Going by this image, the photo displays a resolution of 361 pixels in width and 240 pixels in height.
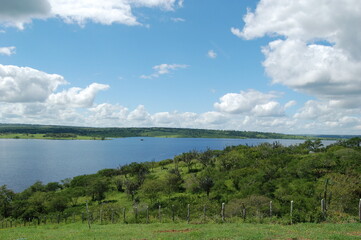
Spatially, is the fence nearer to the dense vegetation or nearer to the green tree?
the dense vegetation

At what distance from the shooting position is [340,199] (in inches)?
1677

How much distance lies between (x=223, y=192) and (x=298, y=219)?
5963 cm

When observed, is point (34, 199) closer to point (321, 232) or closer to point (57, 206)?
point (57, 206)

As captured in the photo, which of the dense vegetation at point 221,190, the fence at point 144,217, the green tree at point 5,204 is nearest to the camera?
the fence at point 144,217

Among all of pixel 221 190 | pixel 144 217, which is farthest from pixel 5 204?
pixel 221 190

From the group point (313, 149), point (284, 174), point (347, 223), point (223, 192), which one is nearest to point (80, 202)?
point (223, 192)

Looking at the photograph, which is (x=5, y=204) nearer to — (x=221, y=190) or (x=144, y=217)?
(x=144, y=217)

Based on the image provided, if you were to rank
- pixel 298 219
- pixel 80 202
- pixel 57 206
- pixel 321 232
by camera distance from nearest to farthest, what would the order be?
pixel 321 232
pixel 298 219
pixel 57 206
pixel 80 202

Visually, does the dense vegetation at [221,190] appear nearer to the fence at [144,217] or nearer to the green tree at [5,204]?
the green tree at [5,204]

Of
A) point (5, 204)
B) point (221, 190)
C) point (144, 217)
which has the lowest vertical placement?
point (5, 204)

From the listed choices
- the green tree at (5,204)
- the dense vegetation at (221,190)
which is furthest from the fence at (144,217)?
the green tree at (5,204)

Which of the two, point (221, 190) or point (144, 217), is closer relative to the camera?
point (144, 217)

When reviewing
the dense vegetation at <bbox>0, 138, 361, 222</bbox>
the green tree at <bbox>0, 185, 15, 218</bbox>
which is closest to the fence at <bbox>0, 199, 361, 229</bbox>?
the dense vegetation at <bbox>0, 138, 361, 222</bbox>

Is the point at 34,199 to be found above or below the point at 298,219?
below
